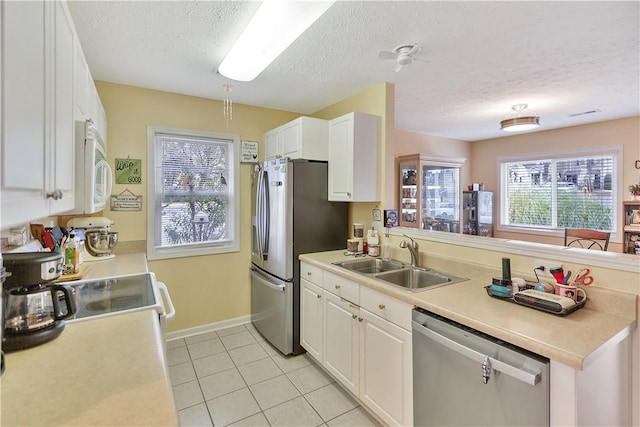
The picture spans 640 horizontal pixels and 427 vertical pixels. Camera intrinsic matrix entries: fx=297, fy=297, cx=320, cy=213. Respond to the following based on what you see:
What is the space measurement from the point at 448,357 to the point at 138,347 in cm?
131

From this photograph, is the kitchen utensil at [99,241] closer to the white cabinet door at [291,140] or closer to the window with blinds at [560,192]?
the white cabinet door at [291,140]

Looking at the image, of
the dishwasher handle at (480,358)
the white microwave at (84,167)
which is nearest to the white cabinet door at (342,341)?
the dishwasher handle at (480,358)

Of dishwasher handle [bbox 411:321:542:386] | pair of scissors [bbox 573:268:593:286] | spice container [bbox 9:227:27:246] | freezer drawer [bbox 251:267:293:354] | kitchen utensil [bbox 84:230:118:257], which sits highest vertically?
spice container [bbox 9:227:27:246]

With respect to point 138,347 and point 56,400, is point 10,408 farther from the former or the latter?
point 138,347

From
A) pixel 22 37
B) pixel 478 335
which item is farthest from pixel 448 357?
pixel 22 37

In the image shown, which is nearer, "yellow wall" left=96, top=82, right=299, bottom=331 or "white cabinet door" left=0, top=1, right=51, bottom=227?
"white cabinet door" left=0, top=1, right=51, bottom=227

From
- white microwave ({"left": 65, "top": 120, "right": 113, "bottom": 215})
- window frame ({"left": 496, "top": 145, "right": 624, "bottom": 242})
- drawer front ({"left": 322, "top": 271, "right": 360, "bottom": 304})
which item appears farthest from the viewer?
window frame ({"left": 496, "top": 145, "right": 624, "bottom": 242})

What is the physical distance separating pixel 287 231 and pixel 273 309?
0.79 metres

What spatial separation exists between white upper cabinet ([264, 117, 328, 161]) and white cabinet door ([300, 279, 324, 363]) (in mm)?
1206

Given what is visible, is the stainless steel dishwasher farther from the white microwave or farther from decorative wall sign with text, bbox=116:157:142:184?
decorative wall sign with text, bbox=116:157:142:184

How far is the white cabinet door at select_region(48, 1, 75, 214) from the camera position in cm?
100

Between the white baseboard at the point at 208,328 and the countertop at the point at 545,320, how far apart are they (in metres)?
2.21

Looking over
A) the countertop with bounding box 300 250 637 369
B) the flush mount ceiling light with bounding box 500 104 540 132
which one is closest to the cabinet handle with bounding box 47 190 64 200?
the countertop with bounding box 300 250 637 369

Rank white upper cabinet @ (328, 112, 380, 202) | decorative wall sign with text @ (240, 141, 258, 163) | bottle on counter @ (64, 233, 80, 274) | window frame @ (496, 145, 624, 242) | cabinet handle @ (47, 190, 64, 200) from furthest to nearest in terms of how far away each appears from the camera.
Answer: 1. window frame @ (496, 145, 624, 242)
2. decorative wall sign with text @ (240, 141, 258, 163)
3. white upper cabinet @ (328, 112, 380, 202)
4. bottle on counter @ (64, 233, 80, 274)
5. cabinet handle @ (47, 190, 64, 200)
